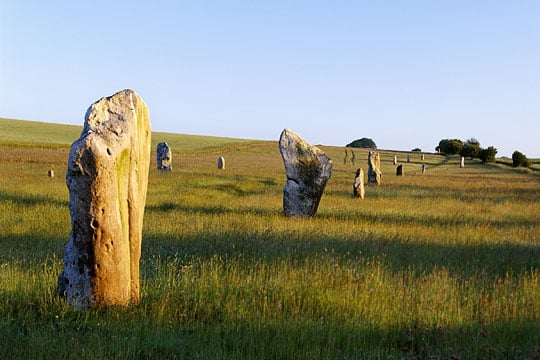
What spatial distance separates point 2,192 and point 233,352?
16988 mm

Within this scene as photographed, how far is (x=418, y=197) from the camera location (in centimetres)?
2592

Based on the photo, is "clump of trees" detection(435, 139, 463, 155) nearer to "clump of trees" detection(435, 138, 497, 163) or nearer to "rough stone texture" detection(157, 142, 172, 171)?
"clump of trees" detection(435, 138, 497, 163)

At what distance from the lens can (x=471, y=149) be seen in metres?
88.4

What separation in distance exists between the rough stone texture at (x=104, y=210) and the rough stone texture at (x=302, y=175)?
35.5 feet

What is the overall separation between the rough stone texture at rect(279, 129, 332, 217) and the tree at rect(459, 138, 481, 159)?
250 ft

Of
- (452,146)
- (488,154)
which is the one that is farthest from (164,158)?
(452,146)

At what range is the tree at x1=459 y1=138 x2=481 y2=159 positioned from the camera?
87637 millimetres

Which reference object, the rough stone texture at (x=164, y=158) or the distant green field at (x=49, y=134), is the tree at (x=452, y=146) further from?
the rough stone texture at (x=164, y=158)

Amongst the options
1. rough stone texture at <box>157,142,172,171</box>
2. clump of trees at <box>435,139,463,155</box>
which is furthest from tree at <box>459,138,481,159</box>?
rough stone texture at <box>157,142,172,171</box>

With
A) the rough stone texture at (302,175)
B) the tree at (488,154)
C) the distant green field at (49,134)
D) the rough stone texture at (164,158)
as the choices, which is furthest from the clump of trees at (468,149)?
the rough stone texture at (302,175)

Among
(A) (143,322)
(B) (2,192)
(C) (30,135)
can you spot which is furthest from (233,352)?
(C) (30,135)

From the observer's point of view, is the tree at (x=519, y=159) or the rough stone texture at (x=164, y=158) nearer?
the rough stone texture at (x=164, y=158)

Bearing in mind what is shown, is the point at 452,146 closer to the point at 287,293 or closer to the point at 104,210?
the point at 287,293

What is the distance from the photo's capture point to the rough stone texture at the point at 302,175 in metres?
17.8
